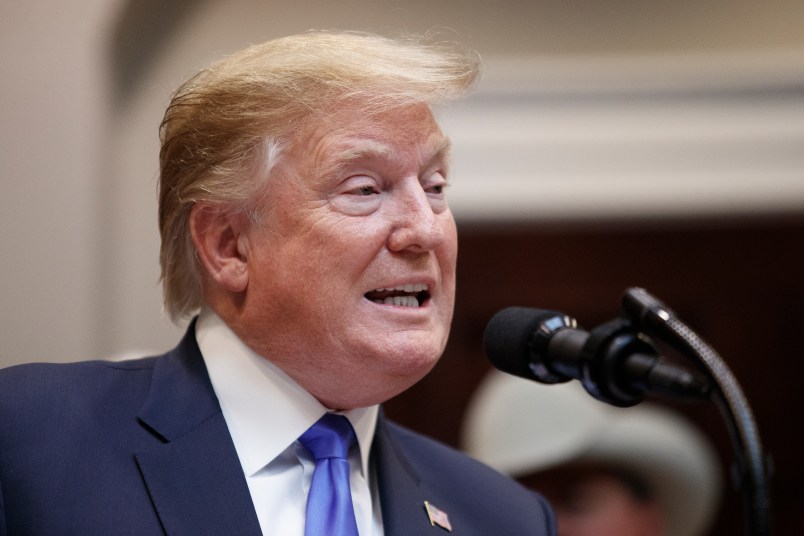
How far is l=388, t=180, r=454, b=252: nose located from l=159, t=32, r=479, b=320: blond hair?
0.16 m

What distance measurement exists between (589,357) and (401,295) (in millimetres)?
484

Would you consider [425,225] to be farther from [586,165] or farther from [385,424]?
[586,165]

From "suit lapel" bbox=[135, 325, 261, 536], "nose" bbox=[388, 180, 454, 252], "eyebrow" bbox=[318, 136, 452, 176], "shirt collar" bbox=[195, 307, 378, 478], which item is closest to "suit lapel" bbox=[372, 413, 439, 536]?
"shirt collar" bbox=[195, 307, 378, 478]

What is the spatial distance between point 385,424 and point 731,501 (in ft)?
13.7

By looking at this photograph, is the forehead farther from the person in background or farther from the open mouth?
the person in background

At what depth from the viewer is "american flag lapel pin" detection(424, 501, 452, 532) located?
81.8 inches

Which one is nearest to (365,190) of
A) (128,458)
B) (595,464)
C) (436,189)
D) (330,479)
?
(436,189)

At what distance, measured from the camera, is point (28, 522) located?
1.69 meters

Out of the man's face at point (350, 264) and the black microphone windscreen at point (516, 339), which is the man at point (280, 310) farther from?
the black microphone windscreen at point (516, 339)

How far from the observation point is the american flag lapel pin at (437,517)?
81.8 inches

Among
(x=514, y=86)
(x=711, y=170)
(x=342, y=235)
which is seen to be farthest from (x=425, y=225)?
(x=711, y=170)

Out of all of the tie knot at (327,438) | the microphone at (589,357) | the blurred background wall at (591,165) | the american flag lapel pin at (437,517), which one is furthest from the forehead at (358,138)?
the blurred background wall at (591,165)

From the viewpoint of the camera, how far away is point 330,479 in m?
1.91

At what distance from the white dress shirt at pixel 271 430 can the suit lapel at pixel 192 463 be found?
0.12ft
